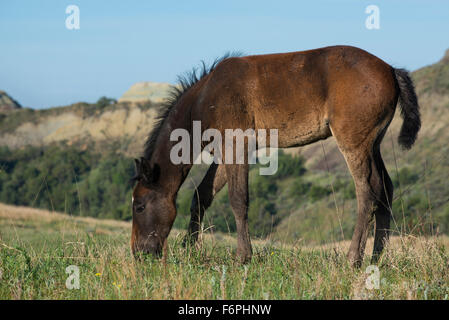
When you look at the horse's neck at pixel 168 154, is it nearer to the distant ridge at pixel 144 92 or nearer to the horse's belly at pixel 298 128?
the horse's belly at pixel 298 128

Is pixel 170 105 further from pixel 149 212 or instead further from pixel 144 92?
pixel 144 92

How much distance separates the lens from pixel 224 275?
5023mm

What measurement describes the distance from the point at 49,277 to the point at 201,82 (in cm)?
324

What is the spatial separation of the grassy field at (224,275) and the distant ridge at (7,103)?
100 m

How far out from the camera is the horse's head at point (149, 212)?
6.66m

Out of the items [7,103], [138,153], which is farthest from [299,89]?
[7,103]

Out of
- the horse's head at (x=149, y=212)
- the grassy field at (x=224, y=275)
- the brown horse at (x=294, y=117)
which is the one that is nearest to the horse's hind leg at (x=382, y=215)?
the brown horse at (x=294, y=117)

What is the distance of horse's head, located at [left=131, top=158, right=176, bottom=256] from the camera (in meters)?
6.66

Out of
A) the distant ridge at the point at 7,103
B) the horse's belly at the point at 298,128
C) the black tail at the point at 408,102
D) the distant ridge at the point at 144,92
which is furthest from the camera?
the distant ridge at the point at 7,103

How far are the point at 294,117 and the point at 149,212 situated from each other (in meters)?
2.22

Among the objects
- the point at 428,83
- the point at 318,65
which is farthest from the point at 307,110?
the point at 428,83

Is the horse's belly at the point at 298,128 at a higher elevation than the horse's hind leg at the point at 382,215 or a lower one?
higher

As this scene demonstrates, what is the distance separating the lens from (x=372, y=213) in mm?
6398

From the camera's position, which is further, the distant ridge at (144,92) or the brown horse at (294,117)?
the distant ridge at (144,92)
